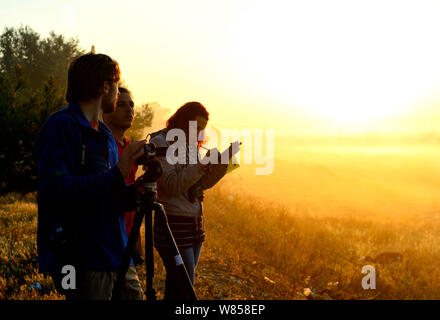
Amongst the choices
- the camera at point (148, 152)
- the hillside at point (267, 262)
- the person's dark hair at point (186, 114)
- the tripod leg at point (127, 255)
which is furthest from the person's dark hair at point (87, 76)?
the hillside at point (267, 262)

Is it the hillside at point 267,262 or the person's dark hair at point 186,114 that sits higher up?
the person's dark hair at point 186,114

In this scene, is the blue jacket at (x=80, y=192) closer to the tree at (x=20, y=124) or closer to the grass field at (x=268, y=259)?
the grass field at (x=268, y=259)

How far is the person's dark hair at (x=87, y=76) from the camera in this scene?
1923 mm

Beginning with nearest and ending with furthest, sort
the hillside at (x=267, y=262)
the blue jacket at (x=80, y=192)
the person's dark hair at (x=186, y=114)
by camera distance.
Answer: the blue jacket at (x=80, y=192), the person's dark hair at (x=186, y=114), the hillside at (x=267, y=262)

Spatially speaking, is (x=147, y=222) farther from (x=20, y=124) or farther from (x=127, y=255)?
(x=20, y=124)

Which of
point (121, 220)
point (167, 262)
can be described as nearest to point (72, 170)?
point (121, 220)

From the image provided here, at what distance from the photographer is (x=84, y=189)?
169 centimetres

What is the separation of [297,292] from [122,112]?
13.7ft

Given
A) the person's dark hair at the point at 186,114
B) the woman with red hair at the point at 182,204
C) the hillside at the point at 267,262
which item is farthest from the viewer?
the hillside at the point at 267,262

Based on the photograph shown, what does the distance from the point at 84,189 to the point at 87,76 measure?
0.66 m

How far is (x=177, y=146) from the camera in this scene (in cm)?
311

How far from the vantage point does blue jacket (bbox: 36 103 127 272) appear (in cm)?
167

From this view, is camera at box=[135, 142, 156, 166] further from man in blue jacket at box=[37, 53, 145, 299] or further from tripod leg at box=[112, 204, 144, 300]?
tripod leg at box=[112, 204, 144, 300]

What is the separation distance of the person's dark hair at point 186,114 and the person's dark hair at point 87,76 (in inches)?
51.0
